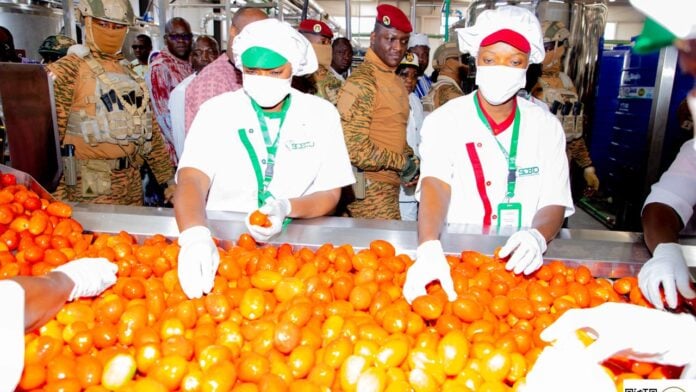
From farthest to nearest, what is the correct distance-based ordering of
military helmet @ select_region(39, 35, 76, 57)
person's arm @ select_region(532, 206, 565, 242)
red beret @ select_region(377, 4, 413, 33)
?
military helmet @ select_region(39, 35, 76, 57) < red beret @ select_region(377, 4, 413, 33) < person's arm @ select_region(532, 206, 565, 242)

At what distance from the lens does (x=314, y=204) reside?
2.42 m

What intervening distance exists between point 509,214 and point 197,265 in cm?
141

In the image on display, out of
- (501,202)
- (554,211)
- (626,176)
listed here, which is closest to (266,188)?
(501,202)

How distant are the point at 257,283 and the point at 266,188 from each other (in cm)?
94

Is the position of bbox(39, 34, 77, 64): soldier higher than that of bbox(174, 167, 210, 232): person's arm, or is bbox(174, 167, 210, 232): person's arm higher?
bbox(39, 34, 77, 64): soldier

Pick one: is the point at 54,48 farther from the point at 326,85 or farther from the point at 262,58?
the point at 262,58

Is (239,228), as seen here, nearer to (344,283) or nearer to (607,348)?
(344,283)

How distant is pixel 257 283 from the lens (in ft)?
5.20

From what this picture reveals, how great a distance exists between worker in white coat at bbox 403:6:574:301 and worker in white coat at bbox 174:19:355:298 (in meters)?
0.52

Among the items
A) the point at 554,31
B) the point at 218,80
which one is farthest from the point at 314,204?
the point at 554,31

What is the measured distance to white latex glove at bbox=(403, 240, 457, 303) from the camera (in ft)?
5.07

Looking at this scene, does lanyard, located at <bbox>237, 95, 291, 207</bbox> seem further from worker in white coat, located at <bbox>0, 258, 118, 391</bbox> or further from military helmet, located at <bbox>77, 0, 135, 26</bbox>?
military helmet, located at <bbox>77, 0, 135, 26</bbox>

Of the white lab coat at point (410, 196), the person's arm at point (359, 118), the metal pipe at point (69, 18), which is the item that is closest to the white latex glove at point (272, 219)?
the person's arm at point (359, 118)

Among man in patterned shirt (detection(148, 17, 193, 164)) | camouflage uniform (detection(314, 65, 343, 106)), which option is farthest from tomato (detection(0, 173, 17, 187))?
camouflage uniform (detection(314, 65, 343, 106))
